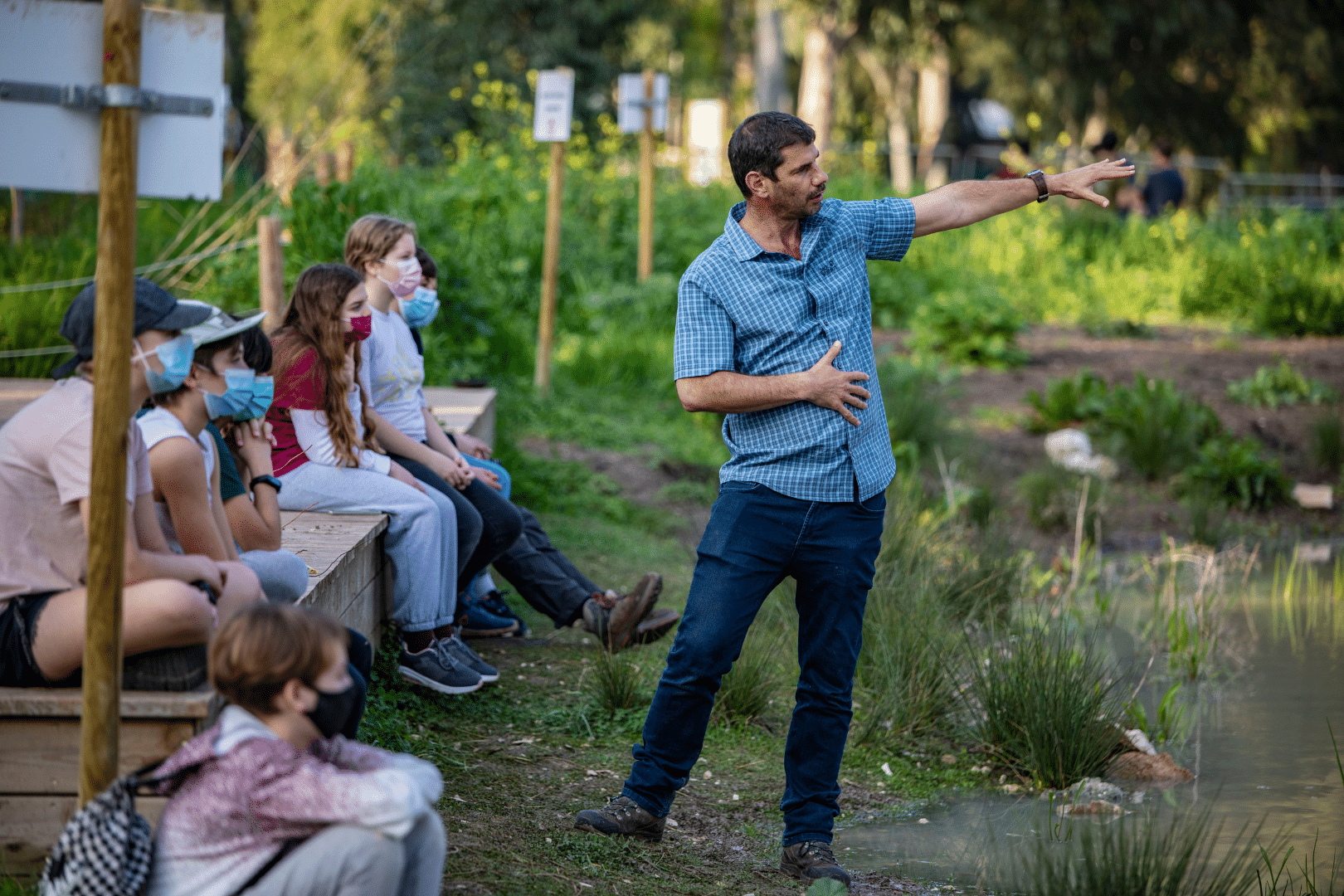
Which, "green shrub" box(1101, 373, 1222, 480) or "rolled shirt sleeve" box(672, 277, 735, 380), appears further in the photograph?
"green shrub" box(1101, 373, 1222, 480)

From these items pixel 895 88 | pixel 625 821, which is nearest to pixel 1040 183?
pixel 625 821

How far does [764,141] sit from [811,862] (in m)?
1.87

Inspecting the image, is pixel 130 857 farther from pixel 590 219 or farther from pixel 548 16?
pixel 548 16

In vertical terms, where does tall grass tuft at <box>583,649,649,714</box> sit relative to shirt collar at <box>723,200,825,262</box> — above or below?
below

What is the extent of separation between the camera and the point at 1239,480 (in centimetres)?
909

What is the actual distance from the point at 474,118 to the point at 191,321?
79.6 feet

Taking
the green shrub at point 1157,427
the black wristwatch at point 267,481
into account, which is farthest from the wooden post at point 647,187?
the black wristwatch at point 267,481

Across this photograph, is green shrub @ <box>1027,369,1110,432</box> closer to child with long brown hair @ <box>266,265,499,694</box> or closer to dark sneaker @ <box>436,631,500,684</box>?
dark sneaker @ <box>436,631,500,684</box>

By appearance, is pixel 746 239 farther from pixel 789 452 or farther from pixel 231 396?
pixel 231 396

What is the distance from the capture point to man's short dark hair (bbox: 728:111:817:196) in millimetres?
3436

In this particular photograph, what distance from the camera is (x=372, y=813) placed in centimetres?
238

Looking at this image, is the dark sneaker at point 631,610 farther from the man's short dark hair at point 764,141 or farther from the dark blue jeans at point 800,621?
the man's short dark hair at point 764,141

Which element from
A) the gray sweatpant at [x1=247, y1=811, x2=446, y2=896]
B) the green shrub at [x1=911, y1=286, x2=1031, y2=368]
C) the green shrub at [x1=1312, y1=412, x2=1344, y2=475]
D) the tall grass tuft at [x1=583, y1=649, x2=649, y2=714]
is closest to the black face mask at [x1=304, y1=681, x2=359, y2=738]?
the gray sweatpant at [x1=247, y1=811, x2=446, y2=896]

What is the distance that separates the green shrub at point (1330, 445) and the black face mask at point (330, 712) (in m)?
8.73
